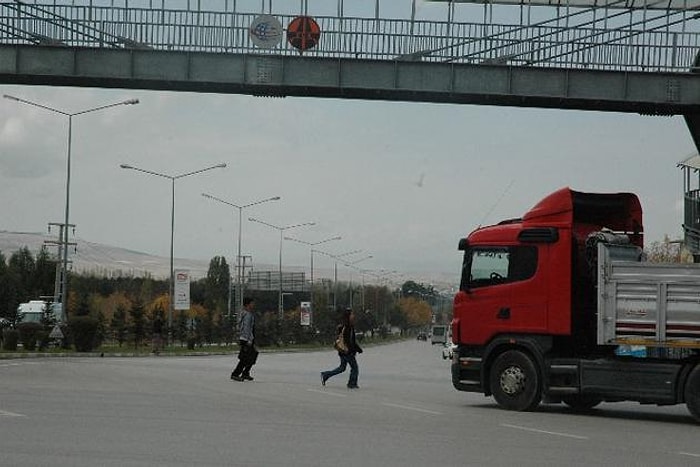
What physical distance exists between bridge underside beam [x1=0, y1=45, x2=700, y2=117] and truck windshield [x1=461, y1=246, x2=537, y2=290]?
1108 cm

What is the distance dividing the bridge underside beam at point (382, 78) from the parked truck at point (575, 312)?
10704mm

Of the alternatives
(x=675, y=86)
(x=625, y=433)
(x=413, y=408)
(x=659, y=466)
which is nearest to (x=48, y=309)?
(x=675, y=86)

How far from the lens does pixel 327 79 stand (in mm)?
32219

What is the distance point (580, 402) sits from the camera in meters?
22.1

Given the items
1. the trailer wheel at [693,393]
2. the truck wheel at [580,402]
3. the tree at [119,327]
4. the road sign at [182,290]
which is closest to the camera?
the trailer wheel at [693,393]

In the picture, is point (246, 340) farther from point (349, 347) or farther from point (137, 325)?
point (137, 325)

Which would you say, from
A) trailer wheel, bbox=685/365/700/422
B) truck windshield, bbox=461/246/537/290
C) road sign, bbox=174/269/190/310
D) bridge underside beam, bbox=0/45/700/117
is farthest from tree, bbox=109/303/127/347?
trailer wheel, bbox=685/365/700/422

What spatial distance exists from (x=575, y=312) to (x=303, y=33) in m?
13.8

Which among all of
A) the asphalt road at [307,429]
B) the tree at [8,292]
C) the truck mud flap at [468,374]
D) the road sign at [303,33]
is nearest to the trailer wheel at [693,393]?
the asphalt road at [307,429]

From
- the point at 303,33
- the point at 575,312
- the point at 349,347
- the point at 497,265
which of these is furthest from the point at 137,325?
the point at 575,312

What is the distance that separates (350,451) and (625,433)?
17.2ft

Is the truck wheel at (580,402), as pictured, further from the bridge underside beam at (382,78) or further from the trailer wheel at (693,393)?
the bridge underside beam at (382,78)

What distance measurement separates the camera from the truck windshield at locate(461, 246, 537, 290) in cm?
2091

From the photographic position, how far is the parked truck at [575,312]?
19391 millimetres
